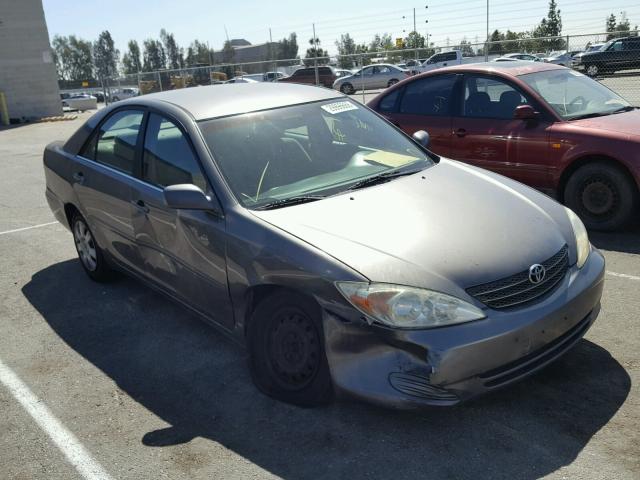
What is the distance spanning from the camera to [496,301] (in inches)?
115

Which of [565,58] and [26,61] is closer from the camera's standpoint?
[565,58]

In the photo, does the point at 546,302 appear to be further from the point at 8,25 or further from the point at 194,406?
the point at 8,25

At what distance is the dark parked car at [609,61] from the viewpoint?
52.9ft

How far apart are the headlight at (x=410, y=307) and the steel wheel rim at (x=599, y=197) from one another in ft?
12.2

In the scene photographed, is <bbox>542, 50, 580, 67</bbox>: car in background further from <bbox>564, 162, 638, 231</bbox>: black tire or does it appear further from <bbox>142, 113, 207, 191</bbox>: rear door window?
<bbox>142, 113, 207, 191</bbox>: rear door window

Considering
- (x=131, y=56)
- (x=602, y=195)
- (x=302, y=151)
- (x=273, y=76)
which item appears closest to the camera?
(x=302, y=151)

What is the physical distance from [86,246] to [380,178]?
9.50 feet

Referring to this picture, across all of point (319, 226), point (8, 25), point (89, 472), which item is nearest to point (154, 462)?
point (89, 472)

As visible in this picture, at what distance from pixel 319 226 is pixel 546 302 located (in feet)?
3.82

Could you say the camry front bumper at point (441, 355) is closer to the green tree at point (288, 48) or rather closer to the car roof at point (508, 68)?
the car roof at point (508, 68)

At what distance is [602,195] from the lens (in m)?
6.01

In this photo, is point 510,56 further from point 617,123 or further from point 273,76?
point 617,123

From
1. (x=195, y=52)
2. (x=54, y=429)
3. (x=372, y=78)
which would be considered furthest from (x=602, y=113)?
(x=195, y=52)

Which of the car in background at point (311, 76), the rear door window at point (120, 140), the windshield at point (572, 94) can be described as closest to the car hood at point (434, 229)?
the rear door window at point (120, 140)
